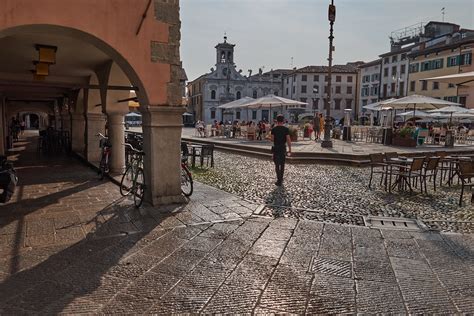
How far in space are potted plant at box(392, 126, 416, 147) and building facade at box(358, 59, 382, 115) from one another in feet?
126

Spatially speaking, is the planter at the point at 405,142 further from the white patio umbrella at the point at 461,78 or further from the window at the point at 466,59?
the window at the point at 466,59

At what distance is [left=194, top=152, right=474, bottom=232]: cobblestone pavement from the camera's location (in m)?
5.68

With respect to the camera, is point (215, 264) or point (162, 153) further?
point (162, 153)

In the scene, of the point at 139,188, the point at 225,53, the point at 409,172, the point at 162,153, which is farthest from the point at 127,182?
the point at 225,53

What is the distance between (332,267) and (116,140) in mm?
7174

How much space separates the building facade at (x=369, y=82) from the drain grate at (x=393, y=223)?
50.7 metres

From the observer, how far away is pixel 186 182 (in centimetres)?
681

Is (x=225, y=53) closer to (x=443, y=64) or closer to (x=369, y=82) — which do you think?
(x=369, y=82)

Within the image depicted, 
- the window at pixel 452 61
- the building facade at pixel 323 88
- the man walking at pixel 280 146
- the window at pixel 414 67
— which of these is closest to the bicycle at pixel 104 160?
the man walking at pixel 280 146

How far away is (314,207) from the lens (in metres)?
6.17

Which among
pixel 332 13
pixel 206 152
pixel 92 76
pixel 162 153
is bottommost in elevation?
pixel 206 152

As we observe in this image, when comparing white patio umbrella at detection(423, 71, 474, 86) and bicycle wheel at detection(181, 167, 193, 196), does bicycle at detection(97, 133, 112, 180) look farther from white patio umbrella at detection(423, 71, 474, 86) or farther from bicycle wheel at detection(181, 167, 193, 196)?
white patio umbrella at detection(423, 71, 474, 86)

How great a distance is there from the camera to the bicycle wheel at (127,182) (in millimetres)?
6730

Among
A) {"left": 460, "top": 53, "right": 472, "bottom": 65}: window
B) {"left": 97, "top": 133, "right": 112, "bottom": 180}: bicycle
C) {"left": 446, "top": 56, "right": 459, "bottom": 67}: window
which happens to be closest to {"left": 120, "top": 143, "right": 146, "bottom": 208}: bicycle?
{"left": 97, "top": 133, "right": 112, "bottom": 180}: bicycle
